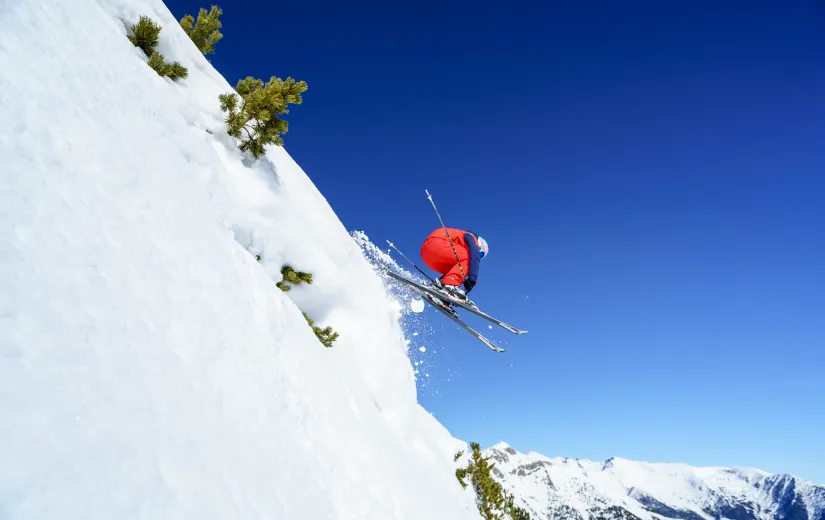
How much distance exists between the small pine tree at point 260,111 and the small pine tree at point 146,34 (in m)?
1.30

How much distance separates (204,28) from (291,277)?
6.54m

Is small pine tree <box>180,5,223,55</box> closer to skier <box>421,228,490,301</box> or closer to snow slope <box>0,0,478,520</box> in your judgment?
snow slope <box>0,0,478,520</box>

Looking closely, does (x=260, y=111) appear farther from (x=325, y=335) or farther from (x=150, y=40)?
(x=325, y=335)

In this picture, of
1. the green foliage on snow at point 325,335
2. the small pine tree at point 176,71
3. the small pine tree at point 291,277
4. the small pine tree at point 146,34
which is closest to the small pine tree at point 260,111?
the small pine tree at point 176,71

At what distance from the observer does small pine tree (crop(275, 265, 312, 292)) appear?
8.27m

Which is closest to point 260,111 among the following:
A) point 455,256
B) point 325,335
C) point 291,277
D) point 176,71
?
point 176,71

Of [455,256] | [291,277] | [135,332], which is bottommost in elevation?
[135,332]

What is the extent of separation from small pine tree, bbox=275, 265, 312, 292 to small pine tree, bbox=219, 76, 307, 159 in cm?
238

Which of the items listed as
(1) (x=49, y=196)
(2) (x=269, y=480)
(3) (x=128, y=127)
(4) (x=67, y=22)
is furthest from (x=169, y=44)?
(2) (x=269, y=480)

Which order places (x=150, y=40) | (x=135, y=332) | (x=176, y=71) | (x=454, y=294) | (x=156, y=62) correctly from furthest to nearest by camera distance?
(x=454, y=294) → (x=176, y=71) → (x=150, y=40) → (x=156, y=62) → (x=135, y=332)

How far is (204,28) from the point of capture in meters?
9.74

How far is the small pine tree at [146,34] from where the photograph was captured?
6.77 meters

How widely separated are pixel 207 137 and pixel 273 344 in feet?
14.3

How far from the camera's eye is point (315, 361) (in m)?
5.98
